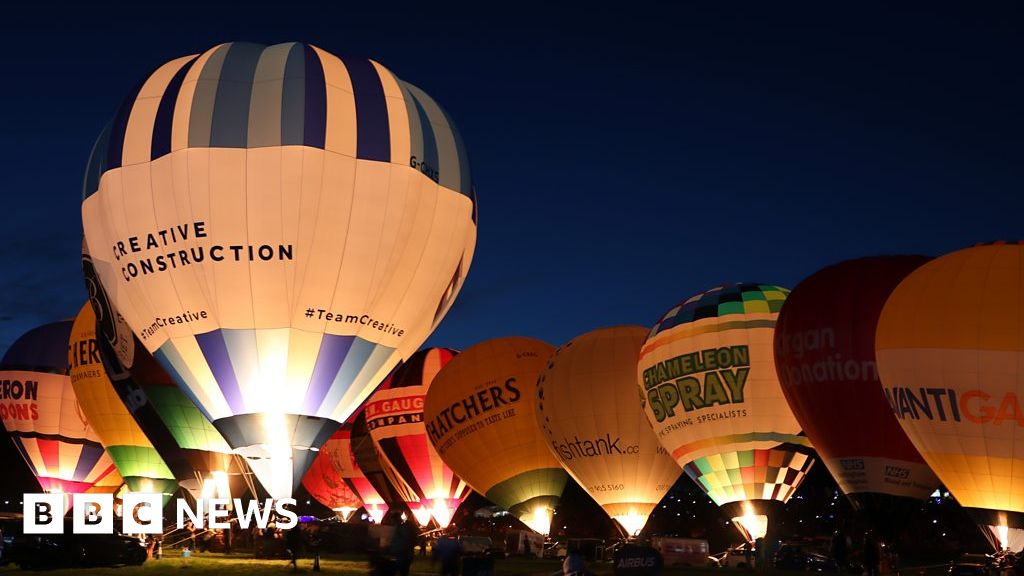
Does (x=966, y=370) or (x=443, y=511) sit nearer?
(x=966, y=370)

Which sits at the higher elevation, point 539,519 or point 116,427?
point 116,427

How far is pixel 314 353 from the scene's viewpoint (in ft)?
57.4

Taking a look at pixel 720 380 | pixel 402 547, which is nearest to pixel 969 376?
pixel 720 380

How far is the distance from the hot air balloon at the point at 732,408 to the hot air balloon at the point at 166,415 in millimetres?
8164

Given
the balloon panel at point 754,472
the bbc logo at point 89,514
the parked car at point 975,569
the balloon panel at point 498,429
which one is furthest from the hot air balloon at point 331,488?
the parked car at point 975,569

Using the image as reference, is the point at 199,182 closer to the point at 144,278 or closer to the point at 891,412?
the point at 144,278

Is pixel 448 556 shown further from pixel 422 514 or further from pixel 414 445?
pixel 422 514

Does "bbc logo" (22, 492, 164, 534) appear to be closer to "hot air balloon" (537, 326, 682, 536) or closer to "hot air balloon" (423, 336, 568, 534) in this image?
"hot air balloon" (537, 326, 682, 536)

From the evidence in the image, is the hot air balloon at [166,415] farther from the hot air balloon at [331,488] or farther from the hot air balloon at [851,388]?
the hot air balloon at [331,488]

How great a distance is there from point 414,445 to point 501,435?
492 centimetres

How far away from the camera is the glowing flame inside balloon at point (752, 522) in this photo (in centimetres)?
2205

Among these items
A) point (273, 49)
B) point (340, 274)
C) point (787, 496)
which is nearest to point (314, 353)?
point (340, 274)

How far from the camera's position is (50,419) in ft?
98.4

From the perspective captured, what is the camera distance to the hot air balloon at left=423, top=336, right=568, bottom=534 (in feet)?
86.0
